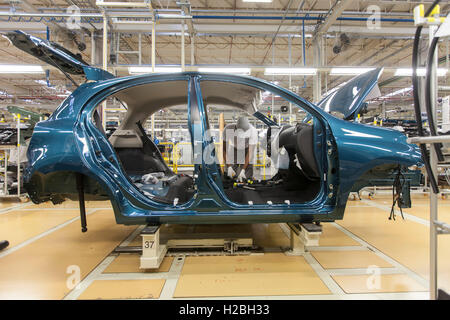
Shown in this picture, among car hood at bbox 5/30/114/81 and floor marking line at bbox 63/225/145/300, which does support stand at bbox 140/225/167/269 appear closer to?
floor marking line at bbox 63/225/145/300

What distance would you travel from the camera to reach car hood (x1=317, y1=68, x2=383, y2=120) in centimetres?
213

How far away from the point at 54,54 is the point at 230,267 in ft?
9.01

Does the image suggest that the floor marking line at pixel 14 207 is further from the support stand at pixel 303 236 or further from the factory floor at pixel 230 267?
the support stand at pixel 303 236

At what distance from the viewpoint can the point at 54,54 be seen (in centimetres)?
212

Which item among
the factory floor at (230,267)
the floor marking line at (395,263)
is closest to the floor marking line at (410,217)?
the factory floor at (230,267)

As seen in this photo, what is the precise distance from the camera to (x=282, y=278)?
1746mm

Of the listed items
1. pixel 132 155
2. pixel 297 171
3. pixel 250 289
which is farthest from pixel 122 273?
pixel 297 171

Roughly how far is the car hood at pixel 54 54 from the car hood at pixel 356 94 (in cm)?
262

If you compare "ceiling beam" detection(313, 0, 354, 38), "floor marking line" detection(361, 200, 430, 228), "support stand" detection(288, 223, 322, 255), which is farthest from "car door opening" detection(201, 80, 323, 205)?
"ceiling beam" detection(313, 0, 354, 38)

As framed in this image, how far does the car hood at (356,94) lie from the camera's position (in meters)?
2.13

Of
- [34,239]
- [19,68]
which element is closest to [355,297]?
[34,239]

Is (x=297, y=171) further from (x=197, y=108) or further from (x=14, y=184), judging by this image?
(x=14, y=184)

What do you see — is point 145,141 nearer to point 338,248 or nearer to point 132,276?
point 132,276

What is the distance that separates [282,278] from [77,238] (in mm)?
2491
